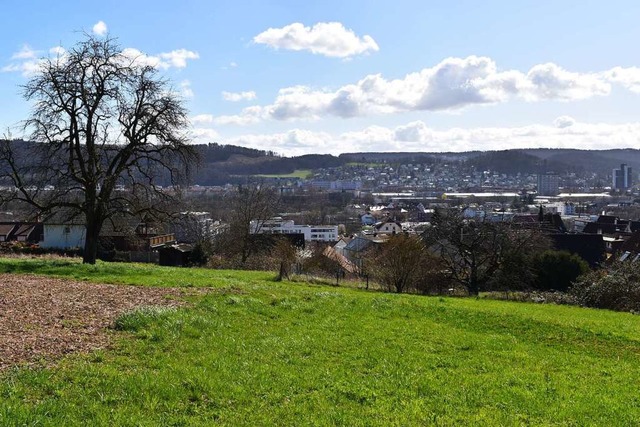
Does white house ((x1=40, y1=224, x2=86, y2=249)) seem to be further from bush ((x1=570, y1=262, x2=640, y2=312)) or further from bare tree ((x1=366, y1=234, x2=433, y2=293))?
bush ((x1=570, y1=262, x2=640, y2=312))

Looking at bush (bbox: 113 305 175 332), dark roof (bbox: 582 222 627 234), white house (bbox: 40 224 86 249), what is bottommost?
dark roof (bbox: 582 222 627 234)

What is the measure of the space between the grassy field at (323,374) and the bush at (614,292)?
12.1 m

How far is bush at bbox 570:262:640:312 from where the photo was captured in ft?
80.2

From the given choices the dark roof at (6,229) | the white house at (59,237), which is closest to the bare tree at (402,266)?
the white house at (59,237)

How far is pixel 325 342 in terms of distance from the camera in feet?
34.1

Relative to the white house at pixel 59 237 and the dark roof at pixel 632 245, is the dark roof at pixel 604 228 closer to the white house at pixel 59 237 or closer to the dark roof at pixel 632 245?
the dark roof at pixel 632 245

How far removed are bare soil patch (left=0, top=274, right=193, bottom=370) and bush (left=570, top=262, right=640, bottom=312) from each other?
19.2 m

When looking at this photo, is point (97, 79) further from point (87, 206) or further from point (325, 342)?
point (325, 342)

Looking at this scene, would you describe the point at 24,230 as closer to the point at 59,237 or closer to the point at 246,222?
the point at 59,237

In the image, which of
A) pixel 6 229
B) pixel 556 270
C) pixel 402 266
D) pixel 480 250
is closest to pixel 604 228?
pixel 556 270

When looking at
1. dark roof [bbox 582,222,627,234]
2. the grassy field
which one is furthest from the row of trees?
dark roof [bbox 582,222,627,234]

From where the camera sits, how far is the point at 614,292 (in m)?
25.1

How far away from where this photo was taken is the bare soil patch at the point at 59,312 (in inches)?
328

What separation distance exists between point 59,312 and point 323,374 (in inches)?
230
